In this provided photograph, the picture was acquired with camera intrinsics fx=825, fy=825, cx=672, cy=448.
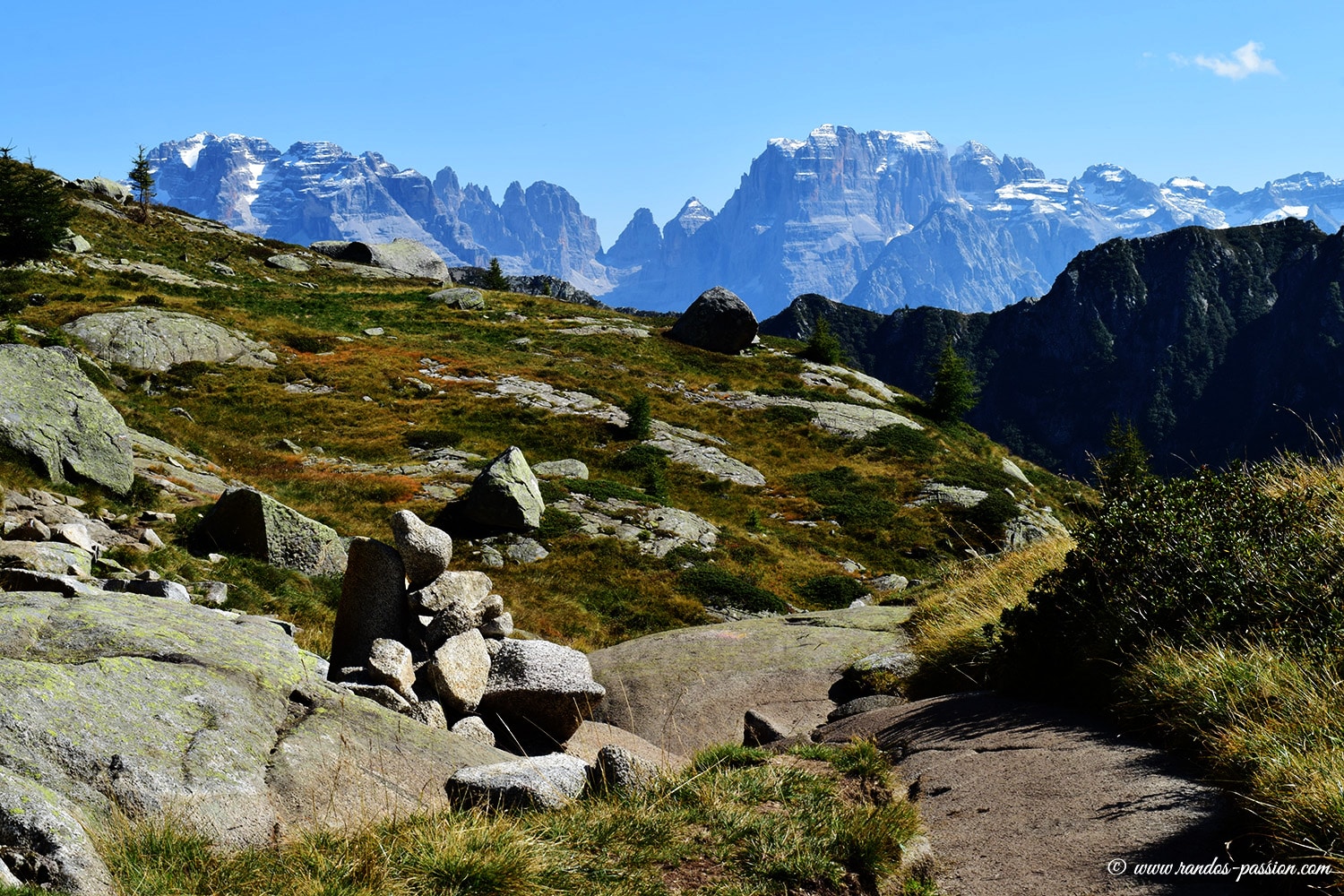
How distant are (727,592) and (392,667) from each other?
48.6ft

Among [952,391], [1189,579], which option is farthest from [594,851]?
[952,391]

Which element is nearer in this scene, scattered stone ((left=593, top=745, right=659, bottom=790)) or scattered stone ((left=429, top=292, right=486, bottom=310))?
scattered stone ((left=593, top=745, right=659, bottom=790))

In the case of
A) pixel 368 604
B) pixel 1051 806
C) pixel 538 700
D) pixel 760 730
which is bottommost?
pixel 760 730

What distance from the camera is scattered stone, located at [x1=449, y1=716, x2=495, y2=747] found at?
983 cm

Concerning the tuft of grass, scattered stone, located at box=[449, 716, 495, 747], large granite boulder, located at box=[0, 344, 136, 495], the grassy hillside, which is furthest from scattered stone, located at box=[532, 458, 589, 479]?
the tuft of grass

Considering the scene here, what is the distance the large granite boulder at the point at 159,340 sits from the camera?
38875 millimetres

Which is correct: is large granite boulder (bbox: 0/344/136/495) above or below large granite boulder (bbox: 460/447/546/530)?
above

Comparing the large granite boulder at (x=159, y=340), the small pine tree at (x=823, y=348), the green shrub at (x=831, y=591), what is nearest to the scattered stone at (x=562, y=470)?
the green shrub at (x=831, y=591)

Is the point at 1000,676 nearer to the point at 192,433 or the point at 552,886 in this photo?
the point at 552,886

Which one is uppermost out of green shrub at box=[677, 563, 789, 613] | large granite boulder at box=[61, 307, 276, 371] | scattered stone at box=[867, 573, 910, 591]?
large granite boulder at box=[61, 307, 276, 371]

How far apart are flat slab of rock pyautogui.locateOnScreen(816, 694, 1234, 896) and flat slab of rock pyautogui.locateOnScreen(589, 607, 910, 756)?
127 inches

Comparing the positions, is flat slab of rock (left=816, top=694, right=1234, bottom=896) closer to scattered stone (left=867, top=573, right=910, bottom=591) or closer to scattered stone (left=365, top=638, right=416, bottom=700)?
scattered stone (left=365, top=638, right=416, bottom=700)

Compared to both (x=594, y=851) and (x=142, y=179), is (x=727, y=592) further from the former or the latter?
(x=142, y=179)

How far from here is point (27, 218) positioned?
46969 mm
